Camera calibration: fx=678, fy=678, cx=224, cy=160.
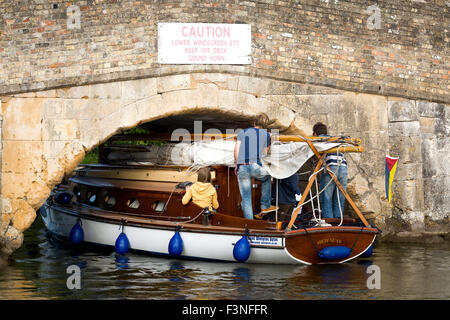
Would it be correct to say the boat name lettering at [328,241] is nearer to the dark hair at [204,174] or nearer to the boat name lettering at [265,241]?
the boat name lettering at [265,241]

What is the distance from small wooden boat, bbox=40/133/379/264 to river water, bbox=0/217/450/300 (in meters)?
0.19

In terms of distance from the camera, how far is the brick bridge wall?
10.1 metres

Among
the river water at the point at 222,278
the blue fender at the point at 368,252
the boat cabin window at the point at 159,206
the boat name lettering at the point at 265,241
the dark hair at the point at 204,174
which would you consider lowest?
the river water at the point at 222,278

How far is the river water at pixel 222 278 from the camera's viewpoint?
7.62 m

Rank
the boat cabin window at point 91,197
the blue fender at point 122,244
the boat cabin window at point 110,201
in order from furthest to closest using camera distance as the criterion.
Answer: the boat cabin window at point 91,197
the boat cabin window at point 110,201
the blue fender at point 122,244

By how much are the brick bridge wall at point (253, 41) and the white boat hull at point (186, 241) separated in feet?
7.83

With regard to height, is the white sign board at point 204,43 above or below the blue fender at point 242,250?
above

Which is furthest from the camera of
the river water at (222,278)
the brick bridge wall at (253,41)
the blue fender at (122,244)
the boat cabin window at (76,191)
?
the boat cabin window at (76,191)

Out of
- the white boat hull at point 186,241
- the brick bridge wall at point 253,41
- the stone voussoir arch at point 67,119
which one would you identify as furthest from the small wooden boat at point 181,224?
the brick bridge wall at point 253,41

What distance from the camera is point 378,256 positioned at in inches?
404

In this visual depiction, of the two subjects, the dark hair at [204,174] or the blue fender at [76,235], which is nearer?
the dark hair at [204,174]

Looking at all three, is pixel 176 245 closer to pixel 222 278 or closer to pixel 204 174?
pixel 204 174

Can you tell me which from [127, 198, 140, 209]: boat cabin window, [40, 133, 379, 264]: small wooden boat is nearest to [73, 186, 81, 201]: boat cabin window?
[40, 133, 379, 264]: small wooden boat
